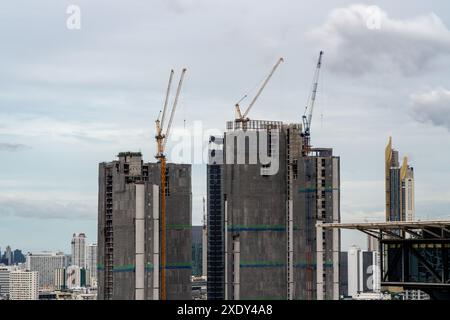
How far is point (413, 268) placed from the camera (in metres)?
91.6

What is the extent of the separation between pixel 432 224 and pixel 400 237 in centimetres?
612

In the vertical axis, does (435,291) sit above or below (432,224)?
below
